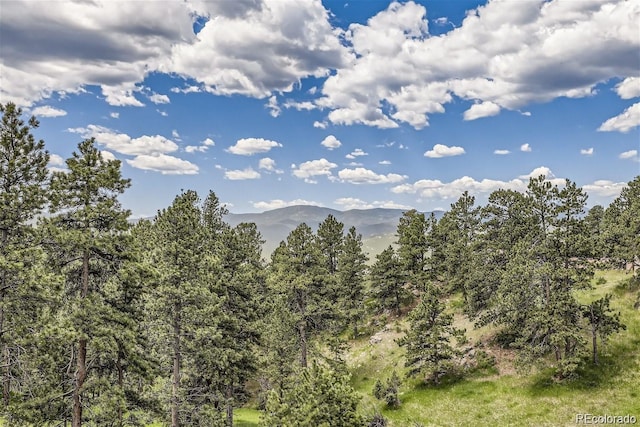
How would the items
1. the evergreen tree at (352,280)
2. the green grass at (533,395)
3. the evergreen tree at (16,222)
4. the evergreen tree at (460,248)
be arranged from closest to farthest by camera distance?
the evergreen tree at (16,222)
the green grass at (533,395)
the evergreen tree at (460,248)
the evergreen tree at (352,280)

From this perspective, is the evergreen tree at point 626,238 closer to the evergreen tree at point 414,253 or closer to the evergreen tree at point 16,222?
the evergreen tree at point 414,253

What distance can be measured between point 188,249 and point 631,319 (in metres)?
40.6

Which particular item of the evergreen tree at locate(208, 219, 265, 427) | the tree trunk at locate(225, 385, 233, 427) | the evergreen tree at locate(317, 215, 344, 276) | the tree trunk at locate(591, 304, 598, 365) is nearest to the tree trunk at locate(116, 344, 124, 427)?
the evergreen tree at locate(208, 219, 265, 427)

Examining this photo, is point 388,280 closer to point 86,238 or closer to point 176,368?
point 176,368

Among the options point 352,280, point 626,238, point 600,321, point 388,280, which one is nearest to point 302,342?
point 388,280

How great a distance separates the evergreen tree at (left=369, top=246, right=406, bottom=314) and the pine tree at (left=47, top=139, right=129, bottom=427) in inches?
1722

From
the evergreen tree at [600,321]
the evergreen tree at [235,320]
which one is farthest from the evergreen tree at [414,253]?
the evergreen tree at [235,320]

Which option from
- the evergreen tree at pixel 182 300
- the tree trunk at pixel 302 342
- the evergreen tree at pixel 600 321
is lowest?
the tree trunk at pixel 302 342

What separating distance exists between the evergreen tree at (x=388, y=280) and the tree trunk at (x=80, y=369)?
145 ft

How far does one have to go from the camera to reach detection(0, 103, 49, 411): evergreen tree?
16.7 metres

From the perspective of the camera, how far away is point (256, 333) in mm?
32125

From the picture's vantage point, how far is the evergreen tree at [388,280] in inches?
2311

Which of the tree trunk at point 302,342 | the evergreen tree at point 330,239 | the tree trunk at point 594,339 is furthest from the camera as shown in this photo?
the evergreen tree at point 330,239

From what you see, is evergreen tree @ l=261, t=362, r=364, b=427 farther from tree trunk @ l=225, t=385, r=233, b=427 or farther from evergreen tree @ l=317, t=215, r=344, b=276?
evergreen tree @ l=317, t=215, r=344, b=276
